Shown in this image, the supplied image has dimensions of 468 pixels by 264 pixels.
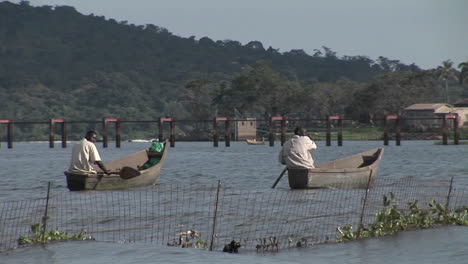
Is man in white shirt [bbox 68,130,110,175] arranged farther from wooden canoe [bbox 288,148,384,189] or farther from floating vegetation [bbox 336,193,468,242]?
floating vegetation [bbox 336,193,468,242]

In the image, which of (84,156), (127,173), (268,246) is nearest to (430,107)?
(127,173)

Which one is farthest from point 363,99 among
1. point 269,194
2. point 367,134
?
point 269,194

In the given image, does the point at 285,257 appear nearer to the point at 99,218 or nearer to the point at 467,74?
the point at 99,218

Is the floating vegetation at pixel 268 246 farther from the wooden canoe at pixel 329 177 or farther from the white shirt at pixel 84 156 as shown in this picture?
the wooden canoe at pixel 329 177

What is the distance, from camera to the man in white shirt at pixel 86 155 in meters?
27.6

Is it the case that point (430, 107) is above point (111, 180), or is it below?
above

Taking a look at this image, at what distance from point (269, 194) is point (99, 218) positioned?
1096 cm

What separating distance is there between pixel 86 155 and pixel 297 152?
636 cm

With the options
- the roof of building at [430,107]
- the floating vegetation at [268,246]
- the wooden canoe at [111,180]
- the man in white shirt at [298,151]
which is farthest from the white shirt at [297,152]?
the roof of building at [430,107]

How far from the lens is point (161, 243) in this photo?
1822cm

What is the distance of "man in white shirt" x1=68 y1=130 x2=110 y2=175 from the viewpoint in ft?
90.6

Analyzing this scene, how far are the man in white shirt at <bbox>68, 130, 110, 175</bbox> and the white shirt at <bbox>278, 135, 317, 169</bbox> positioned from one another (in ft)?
18.0

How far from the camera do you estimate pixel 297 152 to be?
2947 cm

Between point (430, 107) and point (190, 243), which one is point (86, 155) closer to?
point (190, 243)
